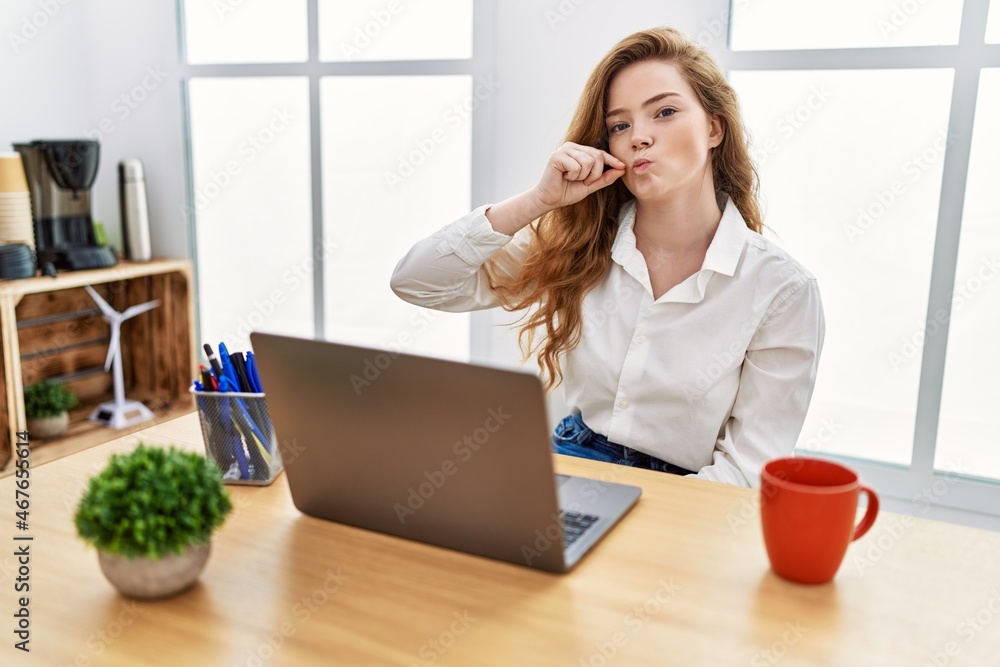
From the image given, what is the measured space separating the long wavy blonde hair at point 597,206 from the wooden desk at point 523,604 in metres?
0.68

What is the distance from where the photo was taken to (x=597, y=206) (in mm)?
1671

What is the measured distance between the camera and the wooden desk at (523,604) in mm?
717

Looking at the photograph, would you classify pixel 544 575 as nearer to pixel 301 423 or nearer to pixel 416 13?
pixel 301 423

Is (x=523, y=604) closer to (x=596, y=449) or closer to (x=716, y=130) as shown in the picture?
(x=596, y=449)

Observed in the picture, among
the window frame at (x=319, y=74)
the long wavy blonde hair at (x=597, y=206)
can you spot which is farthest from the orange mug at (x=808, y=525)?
the window frame at (x=319, y=74)

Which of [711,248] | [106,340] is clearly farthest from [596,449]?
[106,340]

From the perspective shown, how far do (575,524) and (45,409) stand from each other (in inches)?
92.1

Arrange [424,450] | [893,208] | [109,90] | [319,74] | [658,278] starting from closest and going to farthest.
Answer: [424,450] → [658,278] → [893,208] → [319,74] → [109,90]

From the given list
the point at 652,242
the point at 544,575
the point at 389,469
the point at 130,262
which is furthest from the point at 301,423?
the point at 130,262

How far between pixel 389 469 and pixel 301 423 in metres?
0.12

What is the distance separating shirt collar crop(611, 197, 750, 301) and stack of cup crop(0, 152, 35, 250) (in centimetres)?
193

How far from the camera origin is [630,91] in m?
1.55

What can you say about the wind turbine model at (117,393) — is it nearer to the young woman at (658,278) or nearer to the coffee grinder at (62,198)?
the coffee grinder at (62,198)

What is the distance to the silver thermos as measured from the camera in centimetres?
293
